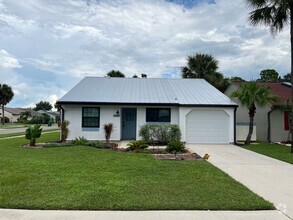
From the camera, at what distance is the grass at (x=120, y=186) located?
17.5ft

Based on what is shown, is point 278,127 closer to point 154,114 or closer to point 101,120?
point 154,114

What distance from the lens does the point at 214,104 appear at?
690 inches

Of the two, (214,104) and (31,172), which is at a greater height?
(214,104)

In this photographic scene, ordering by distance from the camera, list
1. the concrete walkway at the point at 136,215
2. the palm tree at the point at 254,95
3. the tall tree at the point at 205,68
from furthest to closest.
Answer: the tall tree at the point at 205,68
the palm tree at the point at 254,95
the concrete walkway at the point at 136,215

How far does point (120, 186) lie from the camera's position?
21.5 ft

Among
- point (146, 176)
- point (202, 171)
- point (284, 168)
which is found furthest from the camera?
point (284, 168)

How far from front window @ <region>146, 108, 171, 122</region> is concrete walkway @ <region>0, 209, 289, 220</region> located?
13104 mm

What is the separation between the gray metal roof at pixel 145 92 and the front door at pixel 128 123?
93cm

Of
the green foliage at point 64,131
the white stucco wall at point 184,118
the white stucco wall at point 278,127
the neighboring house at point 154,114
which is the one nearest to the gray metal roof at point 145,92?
the neighboring house at point 154,114

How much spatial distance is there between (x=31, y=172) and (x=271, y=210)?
6.17 m

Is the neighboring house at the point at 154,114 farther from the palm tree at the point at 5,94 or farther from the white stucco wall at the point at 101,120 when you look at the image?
the palm tree at the point at 5,94

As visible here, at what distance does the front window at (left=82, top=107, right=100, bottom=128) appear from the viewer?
17844 millimetres

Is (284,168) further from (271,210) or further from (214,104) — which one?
(214,104)

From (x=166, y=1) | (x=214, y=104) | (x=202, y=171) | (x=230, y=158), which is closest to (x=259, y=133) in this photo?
(x=214, y=104)
